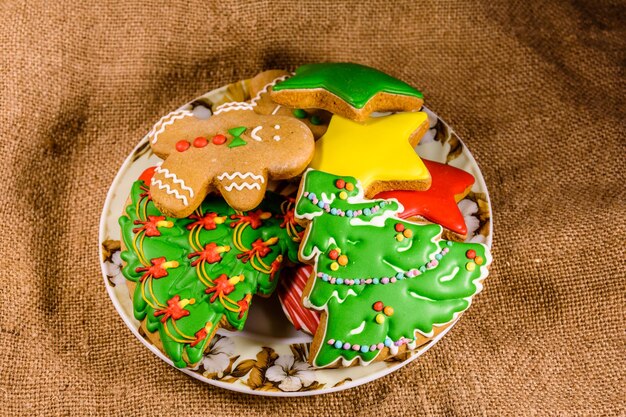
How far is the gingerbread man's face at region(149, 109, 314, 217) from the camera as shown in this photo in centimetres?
140

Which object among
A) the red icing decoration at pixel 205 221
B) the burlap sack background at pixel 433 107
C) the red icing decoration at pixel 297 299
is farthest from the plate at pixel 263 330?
the red icing decoration at pixel 205 221

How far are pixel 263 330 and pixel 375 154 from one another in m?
0.57

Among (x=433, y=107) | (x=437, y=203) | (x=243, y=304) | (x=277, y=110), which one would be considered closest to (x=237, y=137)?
(x=277, y=110)

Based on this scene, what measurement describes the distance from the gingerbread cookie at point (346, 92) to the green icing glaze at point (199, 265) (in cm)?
28

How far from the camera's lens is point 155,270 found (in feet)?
4.78

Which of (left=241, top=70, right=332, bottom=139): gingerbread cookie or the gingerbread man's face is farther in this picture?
(left=241, top=70, right=332, bottom=139): gingerbread cookie

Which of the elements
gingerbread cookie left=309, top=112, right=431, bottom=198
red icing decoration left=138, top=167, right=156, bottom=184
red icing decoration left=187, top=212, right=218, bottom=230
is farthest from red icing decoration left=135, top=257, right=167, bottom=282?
gingerbread cookie left=309, top=112, right=431, bottom=198

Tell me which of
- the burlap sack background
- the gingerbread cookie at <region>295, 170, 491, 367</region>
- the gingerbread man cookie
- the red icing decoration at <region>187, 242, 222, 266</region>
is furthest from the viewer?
the burlap sack background

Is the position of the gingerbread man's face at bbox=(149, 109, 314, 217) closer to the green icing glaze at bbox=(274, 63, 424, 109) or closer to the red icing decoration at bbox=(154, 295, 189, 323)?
the green icing glaze at bbox=(274, 63, 424, 109)

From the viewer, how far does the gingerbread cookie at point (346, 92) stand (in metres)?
1.47

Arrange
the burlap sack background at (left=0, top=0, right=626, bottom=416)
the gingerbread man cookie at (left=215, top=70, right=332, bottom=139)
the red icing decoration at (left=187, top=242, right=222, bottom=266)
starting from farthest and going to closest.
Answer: the burlap sack background at (left=0, top=0, right=626, bottom=416)
the gingerbread man cookie at (left=215, top=70, right=332, bottom=139)
the red icing decoration at (left=187, top=242, right=222, bottom=266)

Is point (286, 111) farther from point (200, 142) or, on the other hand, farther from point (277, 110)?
point (200, 142)

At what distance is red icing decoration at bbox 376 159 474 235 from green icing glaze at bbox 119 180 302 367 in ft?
0.92

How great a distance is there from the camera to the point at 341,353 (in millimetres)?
1354
